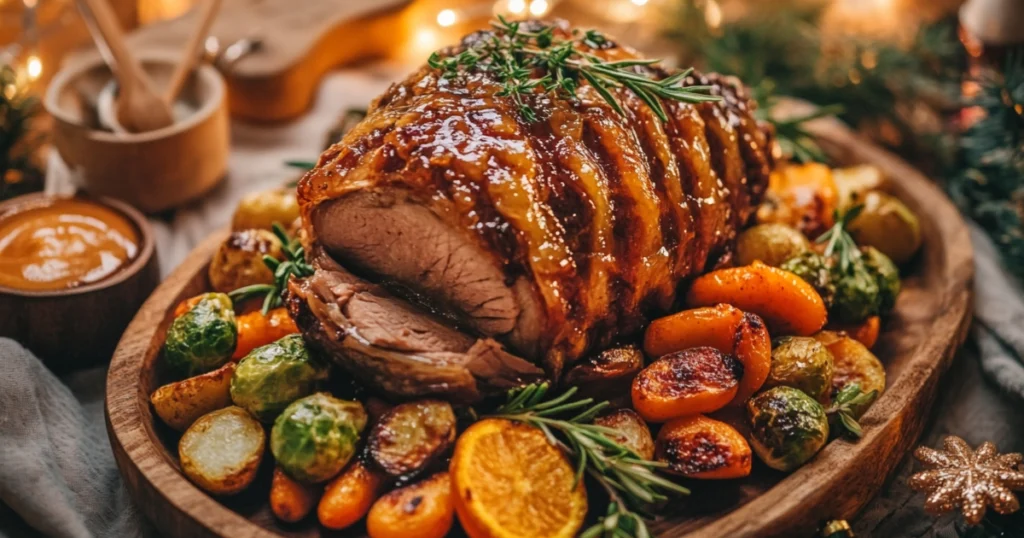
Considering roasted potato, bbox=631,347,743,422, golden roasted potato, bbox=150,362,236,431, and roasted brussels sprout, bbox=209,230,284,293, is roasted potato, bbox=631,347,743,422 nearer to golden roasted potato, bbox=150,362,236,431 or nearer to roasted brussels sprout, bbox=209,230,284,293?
golden roasted potato, bbox=150,362,236,431

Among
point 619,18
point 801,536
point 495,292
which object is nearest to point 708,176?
point 495,292

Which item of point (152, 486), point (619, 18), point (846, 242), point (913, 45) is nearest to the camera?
point (152, 486)

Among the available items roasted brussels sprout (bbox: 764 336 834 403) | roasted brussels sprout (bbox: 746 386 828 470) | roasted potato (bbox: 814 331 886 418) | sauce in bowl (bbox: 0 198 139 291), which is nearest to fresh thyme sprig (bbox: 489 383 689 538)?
roasted brussels sprout (bbox: 746 386 828 470)

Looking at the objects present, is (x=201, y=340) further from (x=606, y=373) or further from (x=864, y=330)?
(x=864, y=330)

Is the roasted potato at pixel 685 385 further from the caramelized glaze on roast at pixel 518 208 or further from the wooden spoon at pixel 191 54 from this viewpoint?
the wooden spoon at pixel 191 54

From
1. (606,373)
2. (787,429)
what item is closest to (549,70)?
(606,373)

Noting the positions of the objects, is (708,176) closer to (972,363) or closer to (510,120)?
(510,120)
